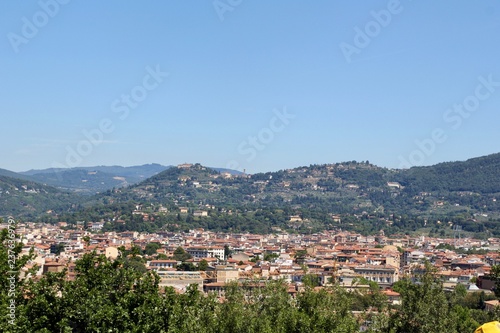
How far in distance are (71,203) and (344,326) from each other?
172427mm

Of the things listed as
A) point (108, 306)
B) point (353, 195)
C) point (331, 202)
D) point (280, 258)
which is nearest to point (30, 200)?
point (331, 202)

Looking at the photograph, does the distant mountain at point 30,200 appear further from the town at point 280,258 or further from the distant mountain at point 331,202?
the town at point 280,258

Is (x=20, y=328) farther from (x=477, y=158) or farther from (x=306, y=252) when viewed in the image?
(x=477, y=158)

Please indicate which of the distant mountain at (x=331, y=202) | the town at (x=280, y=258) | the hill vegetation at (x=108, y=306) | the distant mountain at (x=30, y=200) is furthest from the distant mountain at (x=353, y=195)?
the hill vegetation at (x=108, y=306)

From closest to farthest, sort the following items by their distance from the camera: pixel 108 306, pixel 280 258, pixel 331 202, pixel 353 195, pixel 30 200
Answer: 1. pixel 108 306
2. pixel 280 258
3. pixel 30 200
4. pixel 331 202
5. pixel 353 195

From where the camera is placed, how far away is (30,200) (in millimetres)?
167750

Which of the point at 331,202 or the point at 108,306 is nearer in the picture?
the point at 108,306

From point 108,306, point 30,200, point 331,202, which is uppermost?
point 30,200

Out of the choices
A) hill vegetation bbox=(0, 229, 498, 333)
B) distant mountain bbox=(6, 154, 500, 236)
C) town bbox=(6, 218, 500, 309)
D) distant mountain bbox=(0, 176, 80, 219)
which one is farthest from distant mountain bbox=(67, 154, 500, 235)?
hill vegetation bbox=(0, 229, 498, 333)

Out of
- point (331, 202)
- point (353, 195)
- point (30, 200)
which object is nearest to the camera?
point (30, 200)

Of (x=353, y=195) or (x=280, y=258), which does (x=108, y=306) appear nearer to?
(x=280, y=258)

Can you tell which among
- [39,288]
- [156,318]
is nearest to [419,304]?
[156,318]

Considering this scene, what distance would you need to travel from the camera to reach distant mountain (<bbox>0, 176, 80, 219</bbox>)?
150625 mm

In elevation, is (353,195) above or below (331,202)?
above
